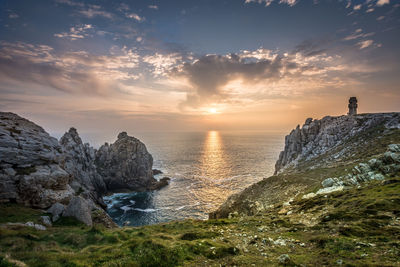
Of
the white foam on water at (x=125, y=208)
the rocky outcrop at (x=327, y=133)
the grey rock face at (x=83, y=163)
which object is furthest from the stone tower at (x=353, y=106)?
the grey rock face at (x=83, y=163)

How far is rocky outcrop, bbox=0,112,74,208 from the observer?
30953 millimetres

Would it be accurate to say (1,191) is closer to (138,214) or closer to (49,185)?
(49,185)

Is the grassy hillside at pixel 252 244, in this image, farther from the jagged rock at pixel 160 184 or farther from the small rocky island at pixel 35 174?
the jagged rock at pixel 160 184

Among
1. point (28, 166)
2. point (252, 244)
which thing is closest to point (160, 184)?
point (28, 166)

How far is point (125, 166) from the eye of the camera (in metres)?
113

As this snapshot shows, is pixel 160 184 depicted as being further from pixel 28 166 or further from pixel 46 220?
pixel 46 220

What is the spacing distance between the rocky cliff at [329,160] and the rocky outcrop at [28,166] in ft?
133

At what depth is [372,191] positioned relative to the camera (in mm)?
26984

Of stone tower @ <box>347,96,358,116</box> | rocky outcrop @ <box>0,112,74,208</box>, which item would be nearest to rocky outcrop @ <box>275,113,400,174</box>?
stone tower @ <box>347,96,358,116</box>

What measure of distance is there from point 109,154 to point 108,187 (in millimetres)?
23014

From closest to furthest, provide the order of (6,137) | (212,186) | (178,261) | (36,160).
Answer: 1. (178,261)
2. (6,137)
3. (36,160)
4. (212,186)

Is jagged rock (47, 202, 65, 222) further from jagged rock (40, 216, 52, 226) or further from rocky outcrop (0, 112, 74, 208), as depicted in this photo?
rocky outcrop (0, 112, 74, 208)

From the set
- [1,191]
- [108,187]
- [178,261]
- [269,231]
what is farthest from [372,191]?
[108,187]

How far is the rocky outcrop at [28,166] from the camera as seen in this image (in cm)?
3095
